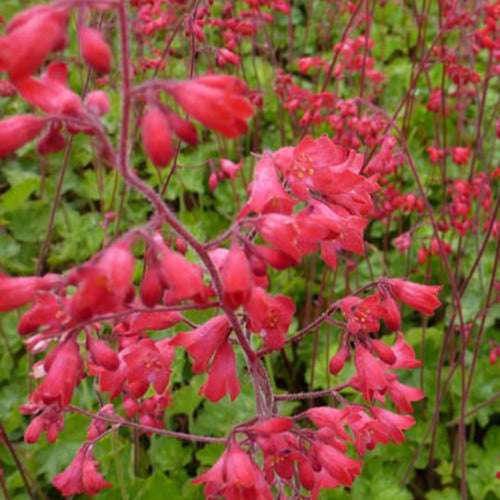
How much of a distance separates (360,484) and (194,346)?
1.49m

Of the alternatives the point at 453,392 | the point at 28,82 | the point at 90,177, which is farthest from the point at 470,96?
the point at 28,82

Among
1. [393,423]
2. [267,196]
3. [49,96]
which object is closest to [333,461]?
[393,423]

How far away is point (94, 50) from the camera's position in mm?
1147

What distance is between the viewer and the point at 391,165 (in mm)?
3174

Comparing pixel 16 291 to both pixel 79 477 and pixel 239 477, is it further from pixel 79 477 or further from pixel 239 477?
pixel 79 477

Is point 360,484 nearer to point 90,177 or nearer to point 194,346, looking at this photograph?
point 194,346

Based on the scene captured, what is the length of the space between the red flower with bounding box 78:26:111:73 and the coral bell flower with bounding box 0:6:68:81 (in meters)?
0.04

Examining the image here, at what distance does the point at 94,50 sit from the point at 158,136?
0.16 metres

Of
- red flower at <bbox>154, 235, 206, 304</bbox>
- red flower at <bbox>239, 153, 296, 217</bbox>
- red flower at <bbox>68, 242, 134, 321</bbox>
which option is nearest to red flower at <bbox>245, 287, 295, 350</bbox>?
red flower at <bbox>239, 153, 296, 217</bbox>

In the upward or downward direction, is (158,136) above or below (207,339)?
above

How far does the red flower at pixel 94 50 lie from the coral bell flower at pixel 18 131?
0.16 metres

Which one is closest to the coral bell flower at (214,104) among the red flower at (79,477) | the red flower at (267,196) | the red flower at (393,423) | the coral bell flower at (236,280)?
the coral bell flower at (236,280)

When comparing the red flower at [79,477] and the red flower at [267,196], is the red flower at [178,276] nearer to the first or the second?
the red flower at [267,196]

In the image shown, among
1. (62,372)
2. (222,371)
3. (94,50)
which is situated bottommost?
(222,371)
